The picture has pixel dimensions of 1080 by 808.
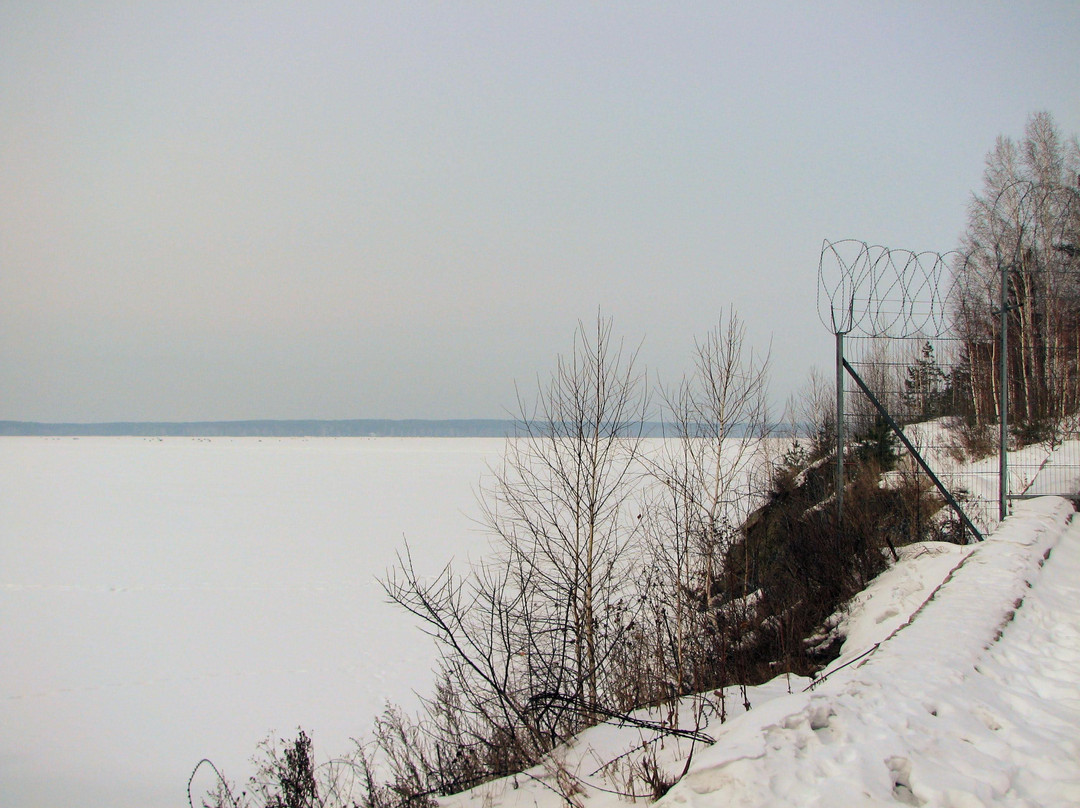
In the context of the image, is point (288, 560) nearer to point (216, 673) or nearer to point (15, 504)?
point (216, 673)

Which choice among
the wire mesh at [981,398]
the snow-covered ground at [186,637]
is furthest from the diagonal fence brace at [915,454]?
the snow-covered ground at [186,637]

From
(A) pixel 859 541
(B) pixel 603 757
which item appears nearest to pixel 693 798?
(B) pixel 603 757

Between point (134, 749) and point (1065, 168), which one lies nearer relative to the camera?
point (134, 749)

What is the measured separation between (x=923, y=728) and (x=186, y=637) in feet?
50.3

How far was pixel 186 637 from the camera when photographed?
15391 mm

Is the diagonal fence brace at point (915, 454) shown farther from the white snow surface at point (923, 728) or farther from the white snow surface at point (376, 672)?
the white snow surface at point (923, 728)

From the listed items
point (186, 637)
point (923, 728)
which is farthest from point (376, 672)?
point (923, 728)

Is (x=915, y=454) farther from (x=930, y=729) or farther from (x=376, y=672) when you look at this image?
(x=376, y=672)

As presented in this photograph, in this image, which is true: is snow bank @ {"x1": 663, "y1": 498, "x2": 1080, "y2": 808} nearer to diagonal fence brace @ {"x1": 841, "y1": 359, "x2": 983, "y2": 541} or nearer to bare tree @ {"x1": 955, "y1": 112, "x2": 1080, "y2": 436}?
diagonal fence brace @ {"x1": 841, "y1": 359, "x2": 983, "y2": 541}

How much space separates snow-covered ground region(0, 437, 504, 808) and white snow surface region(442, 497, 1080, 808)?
725 centimetres

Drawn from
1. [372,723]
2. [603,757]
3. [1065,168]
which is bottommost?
[372,723]

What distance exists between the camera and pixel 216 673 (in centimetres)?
1342

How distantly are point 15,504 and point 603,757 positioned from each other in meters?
40.5

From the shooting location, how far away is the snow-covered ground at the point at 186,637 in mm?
10375
